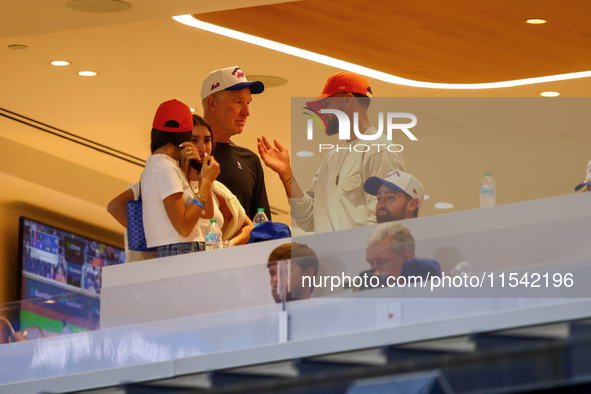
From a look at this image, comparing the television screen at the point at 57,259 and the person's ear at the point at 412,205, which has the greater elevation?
the television screen at the point at 57,259

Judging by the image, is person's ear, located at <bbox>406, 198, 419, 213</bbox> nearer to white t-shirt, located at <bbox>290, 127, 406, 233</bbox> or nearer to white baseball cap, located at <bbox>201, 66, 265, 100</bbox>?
white t-shirt, located at <bbox>290, 127, 406, 233</bbox>

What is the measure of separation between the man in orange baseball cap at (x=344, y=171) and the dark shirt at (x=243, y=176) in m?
0.53

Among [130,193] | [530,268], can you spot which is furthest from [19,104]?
[530,268]

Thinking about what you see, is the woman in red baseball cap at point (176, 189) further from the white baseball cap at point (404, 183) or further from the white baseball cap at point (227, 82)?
the white baseball cap at point (404, 183)

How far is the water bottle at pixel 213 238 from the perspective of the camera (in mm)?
4648

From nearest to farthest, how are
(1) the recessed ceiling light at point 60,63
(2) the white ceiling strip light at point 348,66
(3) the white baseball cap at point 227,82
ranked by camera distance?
1. (3) the white baseball cap at point 227,82
2. (2) the white ceiling strip light at point 348,66
3. (1) the recessed ceiling light at point 60,63

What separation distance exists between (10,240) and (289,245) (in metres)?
7.32

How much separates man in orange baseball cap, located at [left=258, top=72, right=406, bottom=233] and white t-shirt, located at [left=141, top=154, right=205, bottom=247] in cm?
48

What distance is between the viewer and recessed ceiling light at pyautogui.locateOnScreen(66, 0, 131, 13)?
21.1ft

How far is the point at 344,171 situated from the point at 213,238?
1.95ft

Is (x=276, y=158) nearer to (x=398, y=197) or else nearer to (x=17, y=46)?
(x=398, y=197)

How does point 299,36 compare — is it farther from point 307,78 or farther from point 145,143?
point 145,143

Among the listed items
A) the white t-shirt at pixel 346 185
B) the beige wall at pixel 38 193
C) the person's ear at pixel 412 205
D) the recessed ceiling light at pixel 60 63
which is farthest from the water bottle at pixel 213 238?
the beige wall at pixel 38 193

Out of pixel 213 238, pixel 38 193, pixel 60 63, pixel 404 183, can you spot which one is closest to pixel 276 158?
pixel 213 238
